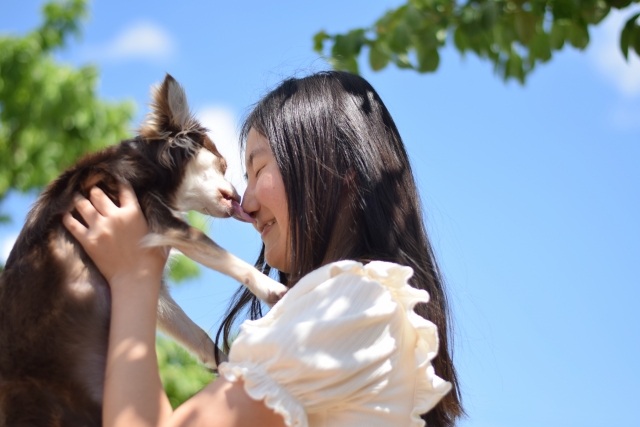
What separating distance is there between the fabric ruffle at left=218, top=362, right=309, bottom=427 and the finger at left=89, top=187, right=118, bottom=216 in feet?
3.35

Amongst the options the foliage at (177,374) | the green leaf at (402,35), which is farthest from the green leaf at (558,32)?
the foliage at (177,374)

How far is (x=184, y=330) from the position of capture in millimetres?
2775

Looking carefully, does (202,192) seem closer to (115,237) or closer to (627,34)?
(115,237)

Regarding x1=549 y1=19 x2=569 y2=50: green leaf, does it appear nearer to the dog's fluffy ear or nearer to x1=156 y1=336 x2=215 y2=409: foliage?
the dog's fluffy ear

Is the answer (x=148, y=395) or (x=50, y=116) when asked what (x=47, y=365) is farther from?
(x=50, y=116)

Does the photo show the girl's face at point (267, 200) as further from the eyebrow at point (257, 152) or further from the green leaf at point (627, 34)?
the green leaf at point (627, 34)

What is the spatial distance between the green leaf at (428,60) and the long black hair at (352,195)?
0.67m

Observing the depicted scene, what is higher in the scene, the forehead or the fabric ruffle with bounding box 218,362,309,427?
the forehead

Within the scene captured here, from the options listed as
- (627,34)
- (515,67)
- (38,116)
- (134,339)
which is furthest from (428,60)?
(38,116)

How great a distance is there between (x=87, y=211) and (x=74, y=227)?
0.25ft

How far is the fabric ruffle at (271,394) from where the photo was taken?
64.0 inches

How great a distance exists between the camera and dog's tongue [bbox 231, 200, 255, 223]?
2696mm

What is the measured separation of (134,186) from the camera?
2789mm

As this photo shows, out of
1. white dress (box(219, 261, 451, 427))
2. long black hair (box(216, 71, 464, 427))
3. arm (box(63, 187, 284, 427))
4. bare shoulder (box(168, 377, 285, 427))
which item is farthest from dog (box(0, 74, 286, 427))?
white dress (box(219, 261, 451, 427))
